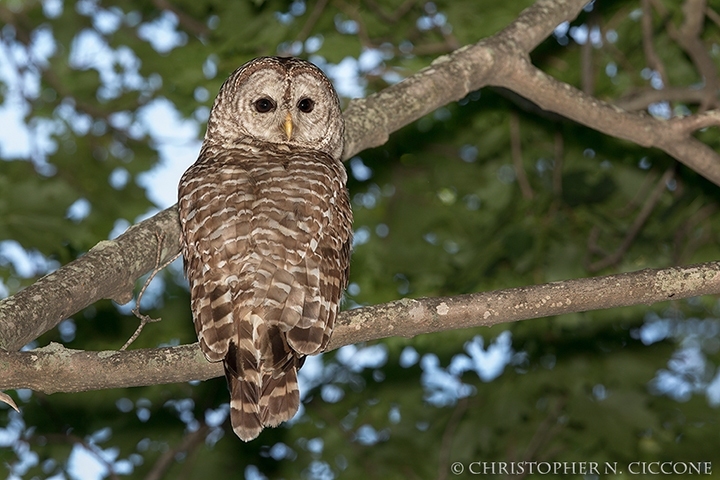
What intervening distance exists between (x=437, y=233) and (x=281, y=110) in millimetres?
2751

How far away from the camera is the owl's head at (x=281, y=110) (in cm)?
437

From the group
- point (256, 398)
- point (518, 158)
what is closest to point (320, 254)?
point (256, 398)

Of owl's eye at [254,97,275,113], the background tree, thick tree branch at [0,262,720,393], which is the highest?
owl's eye at [254,97,275,113]

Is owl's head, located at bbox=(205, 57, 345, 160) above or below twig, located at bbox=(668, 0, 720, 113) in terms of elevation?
above

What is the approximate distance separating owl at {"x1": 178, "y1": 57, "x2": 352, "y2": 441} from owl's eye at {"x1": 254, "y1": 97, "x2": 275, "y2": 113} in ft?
1.68

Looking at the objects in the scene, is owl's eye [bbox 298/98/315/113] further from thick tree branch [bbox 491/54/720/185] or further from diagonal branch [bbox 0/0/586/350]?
thick tree branch [bbox 491/54/720/185]

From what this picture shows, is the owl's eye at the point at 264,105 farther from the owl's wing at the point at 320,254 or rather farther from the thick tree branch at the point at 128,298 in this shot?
the thick tree branch at the point at 128,298

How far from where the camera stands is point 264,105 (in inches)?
176

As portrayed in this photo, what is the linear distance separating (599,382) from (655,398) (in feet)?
1.50

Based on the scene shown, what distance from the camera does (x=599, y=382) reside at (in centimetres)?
633

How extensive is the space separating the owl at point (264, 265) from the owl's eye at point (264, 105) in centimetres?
51

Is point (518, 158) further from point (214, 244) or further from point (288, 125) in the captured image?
point (214, 244)

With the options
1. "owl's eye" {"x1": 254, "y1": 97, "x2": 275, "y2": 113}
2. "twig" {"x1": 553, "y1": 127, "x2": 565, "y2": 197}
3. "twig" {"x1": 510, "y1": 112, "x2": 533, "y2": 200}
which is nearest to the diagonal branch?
"owl's eye" {"x1": 254, "y1": 97, "x2": 275, "y2": 113}

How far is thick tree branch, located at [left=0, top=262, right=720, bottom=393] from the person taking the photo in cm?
280
